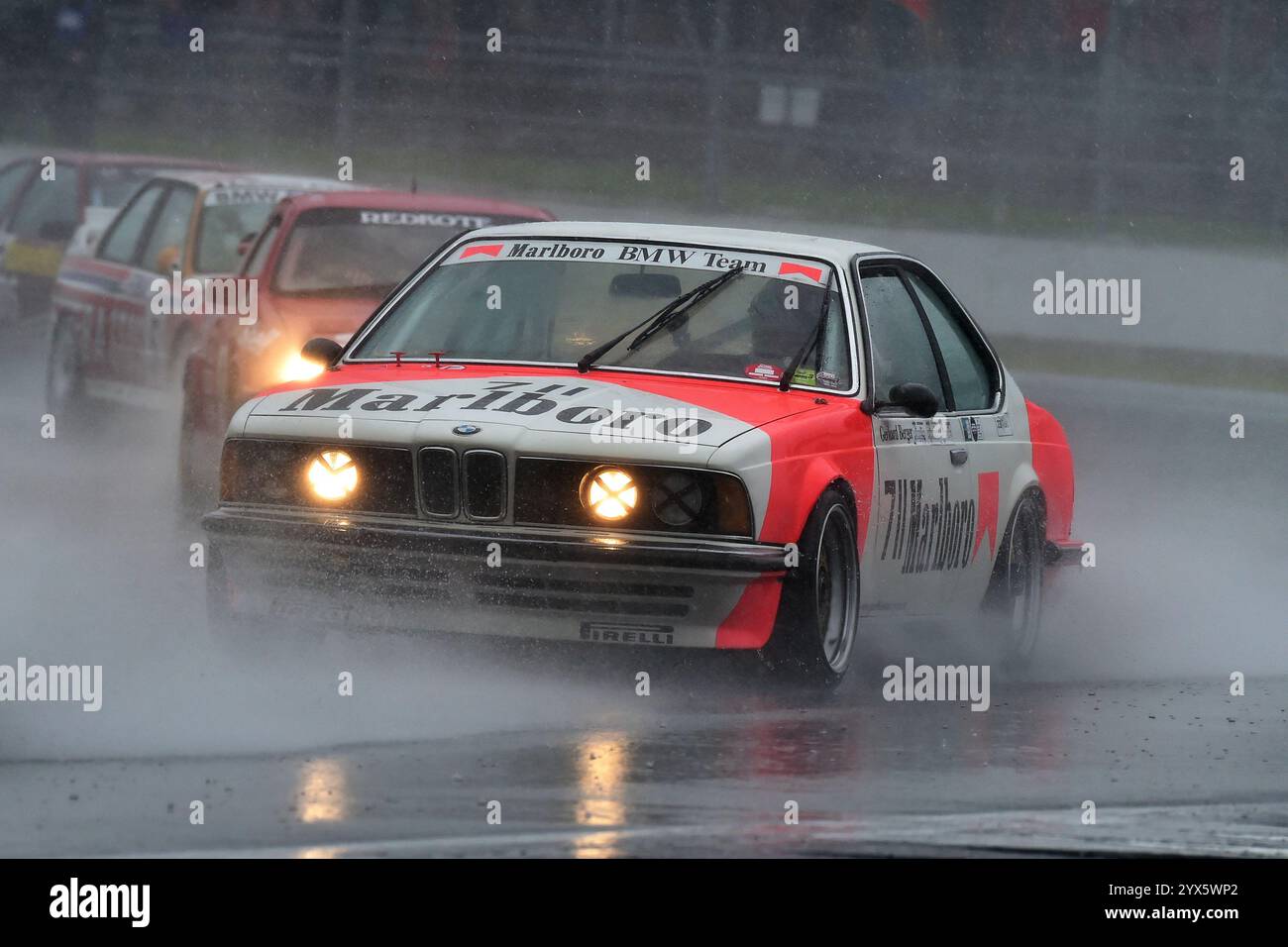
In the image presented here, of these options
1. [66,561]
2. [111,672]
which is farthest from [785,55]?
[111,672]

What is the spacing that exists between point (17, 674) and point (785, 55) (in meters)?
22.4

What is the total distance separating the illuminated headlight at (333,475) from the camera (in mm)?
7539

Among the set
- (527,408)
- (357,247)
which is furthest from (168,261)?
(527,408)

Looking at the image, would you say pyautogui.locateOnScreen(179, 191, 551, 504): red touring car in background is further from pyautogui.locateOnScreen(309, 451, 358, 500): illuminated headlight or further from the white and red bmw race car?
pyautogui.locateOnScreen(309, 451, 358, 500): illuminated headlight

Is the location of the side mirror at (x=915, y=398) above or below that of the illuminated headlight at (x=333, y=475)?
above

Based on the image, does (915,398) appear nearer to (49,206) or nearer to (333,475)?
(333,475)

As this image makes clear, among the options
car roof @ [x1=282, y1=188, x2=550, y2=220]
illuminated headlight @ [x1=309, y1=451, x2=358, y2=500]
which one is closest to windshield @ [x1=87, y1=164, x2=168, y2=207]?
car roof @ [x1=282, y1=188, x2=550, y2=220]

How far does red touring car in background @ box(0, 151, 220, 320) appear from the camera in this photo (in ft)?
→ 67.1

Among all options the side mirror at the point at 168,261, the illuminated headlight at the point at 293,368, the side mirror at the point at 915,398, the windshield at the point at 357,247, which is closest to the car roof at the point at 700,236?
the side mirror at the point at 915,398

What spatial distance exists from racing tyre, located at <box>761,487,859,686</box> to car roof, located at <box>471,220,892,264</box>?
1180 mm

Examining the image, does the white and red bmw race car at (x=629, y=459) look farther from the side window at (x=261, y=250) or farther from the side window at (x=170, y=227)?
the side window at (x=170, y=227)

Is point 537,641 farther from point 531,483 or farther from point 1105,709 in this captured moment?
point 1105,709

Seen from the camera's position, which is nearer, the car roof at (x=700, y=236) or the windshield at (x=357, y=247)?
the car roof at (x=700, y=236)

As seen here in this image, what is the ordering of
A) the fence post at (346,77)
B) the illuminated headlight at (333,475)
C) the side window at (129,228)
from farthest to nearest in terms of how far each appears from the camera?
the fence post at (346,77)
the side window at (129,228)
the illuminated headlight at (333,475)
